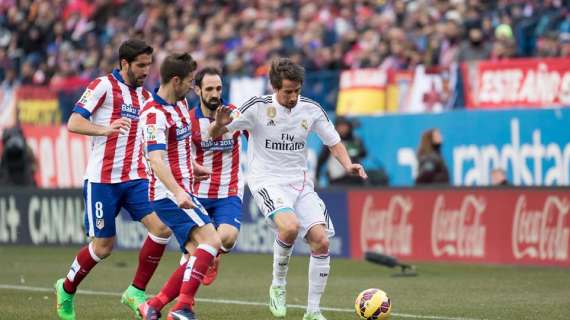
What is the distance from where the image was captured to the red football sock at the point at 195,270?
1015 centimetres

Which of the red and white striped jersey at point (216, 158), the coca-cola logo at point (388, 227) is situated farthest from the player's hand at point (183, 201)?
the coca-cola logo at point (388, 227)

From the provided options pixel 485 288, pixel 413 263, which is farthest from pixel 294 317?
pixel 413 263

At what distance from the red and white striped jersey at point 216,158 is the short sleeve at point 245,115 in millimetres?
689

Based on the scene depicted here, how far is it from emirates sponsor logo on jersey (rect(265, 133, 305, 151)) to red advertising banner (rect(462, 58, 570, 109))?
27.1 feet

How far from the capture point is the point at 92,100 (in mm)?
11242

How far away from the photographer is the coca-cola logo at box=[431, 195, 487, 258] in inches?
705

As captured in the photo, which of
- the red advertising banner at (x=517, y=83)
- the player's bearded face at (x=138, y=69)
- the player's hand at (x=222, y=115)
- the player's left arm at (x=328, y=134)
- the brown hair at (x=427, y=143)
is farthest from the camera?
the brown hair at (x=427, y=143)

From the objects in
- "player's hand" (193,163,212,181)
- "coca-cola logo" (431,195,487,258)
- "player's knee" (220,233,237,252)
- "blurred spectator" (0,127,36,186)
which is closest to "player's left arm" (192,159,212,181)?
"player's hand" (193,163,212,181)

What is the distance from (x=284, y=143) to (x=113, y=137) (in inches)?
57.2

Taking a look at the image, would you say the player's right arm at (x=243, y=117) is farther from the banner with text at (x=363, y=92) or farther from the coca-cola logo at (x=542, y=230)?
the banner with text at (x=363, y=92)

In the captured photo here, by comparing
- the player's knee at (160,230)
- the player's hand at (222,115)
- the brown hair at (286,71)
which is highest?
the brown hair at (286,71)

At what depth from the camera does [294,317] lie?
1153 centimetres

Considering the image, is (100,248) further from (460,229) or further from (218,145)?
(460,229)

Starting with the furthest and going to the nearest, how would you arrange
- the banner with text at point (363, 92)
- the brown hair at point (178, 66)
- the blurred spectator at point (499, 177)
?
the banner with text at point (363, 92), the blurred spectator at point (499, 177), the brown hair at point (178, 66)
